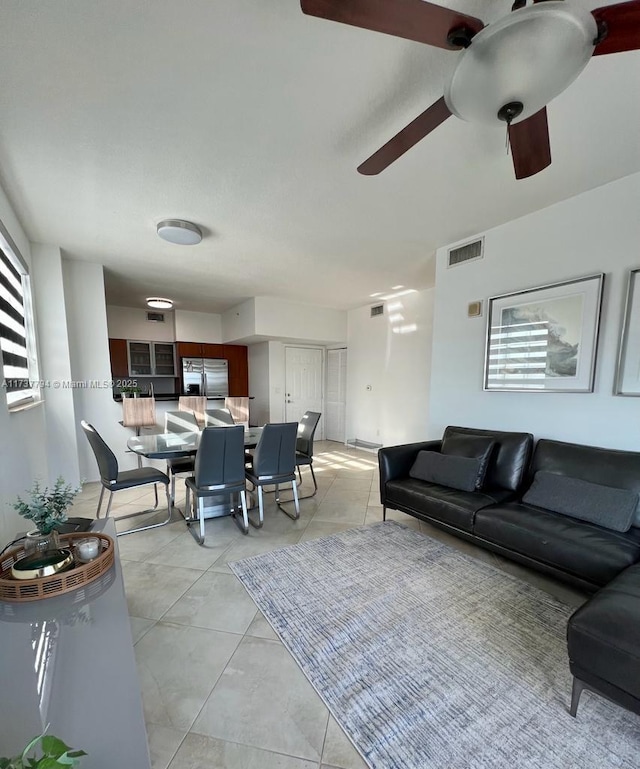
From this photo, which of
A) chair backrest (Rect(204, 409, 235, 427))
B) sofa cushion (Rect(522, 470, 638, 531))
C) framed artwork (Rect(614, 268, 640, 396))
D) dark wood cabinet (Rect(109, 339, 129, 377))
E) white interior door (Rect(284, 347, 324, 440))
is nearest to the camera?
sofa cushion (Rect(522, 470, 638, 531))

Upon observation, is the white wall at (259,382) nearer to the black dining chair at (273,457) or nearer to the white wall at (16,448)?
the black dining chair at (273,457)

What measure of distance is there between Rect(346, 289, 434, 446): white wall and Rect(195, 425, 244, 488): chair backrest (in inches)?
117

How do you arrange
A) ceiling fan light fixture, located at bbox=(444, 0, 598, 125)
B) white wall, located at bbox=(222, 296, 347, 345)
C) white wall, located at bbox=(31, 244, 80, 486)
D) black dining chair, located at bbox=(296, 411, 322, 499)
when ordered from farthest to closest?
1. white wall, located at bbox=(222, 296, 347, 345)
2. black dining chair, located at bbox=(296, 411, 322, 499)
3. white wall, located at bbox=(31, 244, 80, 486)
4. ceiling fan light fixture, located at bbox=(444, 0, 598, 125)

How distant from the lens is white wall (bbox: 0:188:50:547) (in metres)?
1.74

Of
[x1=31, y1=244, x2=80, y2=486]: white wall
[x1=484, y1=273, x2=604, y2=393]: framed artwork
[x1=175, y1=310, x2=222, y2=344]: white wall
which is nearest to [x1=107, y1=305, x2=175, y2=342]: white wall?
[x1=175, y1=310, x2=222, y2=344]: white wall

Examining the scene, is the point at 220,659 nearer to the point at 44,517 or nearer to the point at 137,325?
the point at 44,517

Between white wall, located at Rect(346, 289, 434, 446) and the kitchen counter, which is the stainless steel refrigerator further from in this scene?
the kitchen counter

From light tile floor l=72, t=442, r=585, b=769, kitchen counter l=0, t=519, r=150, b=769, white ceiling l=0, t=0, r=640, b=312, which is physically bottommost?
light tile floor l=72, t=442, r=585, b=769

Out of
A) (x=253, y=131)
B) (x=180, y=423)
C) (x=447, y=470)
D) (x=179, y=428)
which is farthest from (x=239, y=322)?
(x=447, y=470)

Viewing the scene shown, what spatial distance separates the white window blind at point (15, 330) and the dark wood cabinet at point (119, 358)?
9.35ft

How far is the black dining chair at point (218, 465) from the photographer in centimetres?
258

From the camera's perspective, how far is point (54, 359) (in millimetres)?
3426

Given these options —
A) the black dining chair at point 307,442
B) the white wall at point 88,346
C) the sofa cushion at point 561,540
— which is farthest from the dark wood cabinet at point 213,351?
the sofa cushion at point 561,540

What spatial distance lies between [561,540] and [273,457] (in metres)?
2.11
